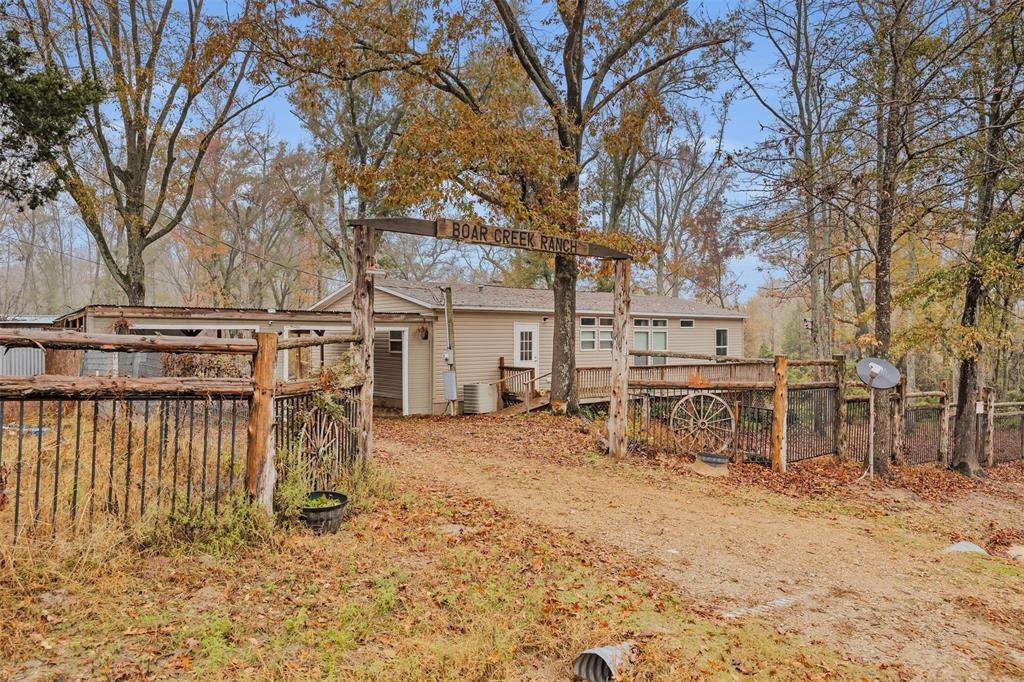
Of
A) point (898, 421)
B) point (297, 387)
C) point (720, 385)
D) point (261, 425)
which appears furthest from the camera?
point (898, 421)

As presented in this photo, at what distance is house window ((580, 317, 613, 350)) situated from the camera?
792 inches

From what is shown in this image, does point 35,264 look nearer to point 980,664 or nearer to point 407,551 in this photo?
point 407,551

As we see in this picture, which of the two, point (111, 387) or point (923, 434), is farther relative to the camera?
point (923, 434)

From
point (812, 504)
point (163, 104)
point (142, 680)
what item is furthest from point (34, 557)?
point (163, 104)

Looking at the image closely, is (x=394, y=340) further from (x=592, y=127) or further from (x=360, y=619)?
(x=360, y=619)

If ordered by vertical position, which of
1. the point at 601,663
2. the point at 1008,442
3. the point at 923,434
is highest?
the point at 923,434

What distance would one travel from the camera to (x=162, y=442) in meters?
4.70

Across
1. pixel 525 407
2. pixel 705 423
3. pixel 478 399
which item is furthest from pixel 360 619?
pixel 478 399

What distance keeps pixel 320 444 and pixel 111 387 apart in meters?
2.11

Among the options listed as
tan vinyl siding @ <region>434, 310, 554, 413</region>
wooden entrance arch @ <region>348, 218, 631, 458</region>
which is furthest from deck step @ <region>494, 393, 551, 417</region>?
wooden entrance arch @ <region>348, 218, 631, 458</region>

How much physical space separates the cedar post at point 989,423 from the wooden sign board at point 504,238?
10443 mm

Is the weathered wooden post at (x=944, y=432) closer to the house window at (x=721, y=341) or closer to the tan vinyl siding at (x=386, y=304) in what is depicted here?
the house window at (x=721, y=341)

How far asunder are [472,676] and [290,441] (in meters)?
3.21

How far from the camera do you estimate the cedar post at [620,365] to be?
10.1 m
